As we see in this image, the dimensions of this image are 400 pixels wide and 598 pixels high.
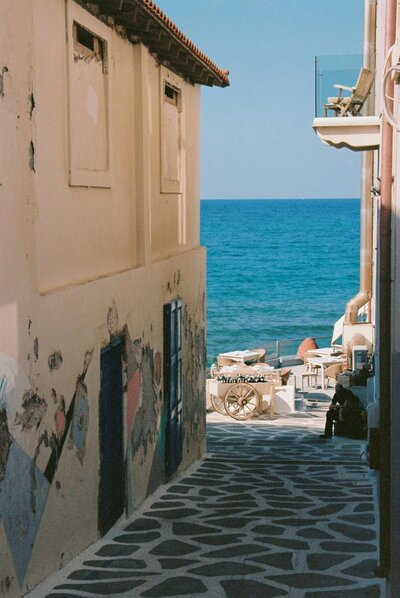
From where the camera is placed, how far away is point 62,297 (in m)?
9.05

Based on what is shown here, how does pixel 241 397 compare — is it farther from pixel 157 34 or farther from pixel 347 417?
pixel 157 34

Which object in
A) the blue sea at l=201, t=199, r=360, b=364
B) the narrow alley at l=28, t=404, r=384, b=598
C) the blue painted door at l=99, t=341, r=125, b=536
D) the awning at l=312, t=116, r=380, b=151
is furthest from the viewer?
the blue sea at l=201, t=199, r=360, b=364

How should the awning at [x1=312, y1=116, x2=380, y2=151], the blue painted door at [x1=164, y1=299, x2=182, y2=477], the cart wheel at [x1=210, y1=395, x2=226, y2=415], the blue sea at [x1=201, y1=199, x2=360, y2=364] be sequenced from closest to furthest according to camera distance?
1. the awning at [x1=312, y1=116, x2=380, y2=151]
2. the blue painted door at [x1=164, y1=299, x2=182, y2=477]
3. the cart wheel at [x1=210, y1=395, x2=226, y2=415]
4. the blue sea at [x1=201, y1=199, x2=360, y2=364]

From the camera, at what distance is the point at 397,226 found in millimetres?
8234

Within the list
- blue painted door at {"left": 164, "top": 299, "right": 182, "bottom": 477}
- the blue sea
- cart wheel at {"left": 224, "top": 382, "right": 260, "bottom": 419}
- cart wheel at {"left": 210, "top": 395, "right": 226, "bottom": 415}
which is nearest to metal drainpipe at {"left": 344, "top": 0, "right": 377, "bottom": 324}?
the blue sea

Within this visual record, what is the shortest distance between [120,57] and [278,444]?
31.6 ft

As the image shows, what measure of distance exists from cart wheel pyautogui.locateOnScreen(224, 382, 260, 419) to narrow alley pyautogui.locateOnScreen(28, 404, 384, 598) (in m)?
7.77

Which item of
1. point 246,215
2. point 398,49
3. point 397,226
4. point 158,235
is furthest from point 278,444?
point 246,215

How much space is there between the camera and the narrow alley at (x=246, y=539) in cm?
873

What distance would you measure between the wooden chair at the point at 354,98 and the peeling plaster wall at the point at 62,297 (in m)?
2.58

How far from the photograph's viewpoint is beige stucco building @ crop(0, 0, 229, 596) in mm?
7977

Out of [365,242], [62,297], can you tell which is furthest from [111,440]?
[365,242]

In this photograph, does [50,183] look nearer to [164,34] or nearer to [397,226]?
[397,226]

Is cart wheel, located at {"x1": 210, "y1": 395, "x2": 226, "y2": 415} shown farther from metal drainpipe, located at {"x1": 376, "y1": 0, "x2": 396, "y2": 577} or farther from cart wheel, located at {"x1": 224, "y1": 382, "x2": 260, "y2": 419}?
metal drainpipe, located at {"x1": 376, "y1": 0, "x2": 396, "y2": 577}
